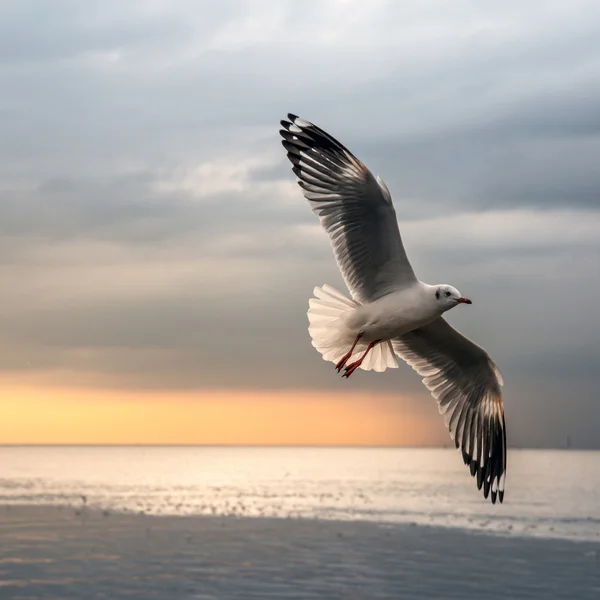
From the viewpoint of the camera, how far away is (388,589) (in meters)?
63.9

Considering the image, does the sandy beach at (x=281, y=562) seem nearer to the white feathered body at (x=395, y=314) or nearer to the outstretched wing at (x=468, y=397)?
the outstretched wing at (x=468, y=397)

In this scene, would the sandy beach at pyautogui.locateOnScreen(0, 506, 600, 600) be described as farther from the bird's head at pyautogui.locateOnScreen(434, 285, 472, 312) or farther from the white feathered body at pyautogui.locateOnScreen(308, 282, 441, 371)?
the bird's head at pyautogui.locateOnScreen(434, 285, 472, 312)

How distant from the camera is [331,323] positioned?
48.0 feet

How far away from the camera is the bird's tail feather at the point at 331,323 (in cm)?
1463

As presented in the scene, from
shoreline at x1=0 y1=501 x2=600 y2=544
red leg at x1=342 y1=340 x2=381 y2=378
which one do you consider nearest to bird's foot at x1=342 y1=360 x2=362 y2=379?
red leg at x1=342 y1=340 x2=381 y2=378

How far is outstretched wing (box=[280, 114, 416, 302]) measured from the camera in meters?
14.0

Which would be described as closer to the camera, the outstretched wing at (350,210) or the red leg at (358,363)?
the outstretched wing at (350,210)

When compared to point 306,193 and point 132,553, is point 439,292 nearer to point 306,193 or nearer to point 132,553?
point 306,193

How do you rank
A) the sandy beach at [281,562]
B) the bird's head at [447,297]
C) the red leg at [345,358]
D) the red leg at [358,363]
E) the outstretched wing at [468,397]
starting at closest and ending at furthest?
the bird's head at [447,297]
the red leg at [345,358]
the red leg at [358,363]
the outstretched wing at [468,397]
the sandy beach at [281,562]

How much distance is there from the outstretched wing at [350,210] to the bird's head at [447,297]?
2.22 feet

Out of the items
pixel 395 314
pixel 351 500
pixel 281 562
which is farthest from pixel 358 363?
pixel 351 500

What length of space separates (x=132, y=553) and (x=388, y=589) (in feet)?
67.3

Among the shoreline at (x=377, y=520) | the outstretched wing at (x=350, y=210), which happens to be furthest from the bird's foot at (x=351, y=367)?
the shoreline at (x=377, y=520)

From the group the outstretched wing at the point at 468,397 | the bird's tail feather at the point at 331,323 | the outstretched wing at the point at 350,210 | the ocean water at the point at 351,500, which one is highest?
the outstretched wing at the point at 350,210
